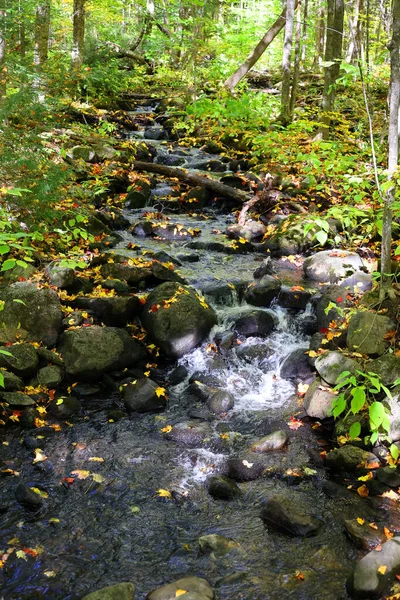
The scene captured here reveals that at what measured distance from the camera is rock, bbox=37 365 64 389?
5.94 meters

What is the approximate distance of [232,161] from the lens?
1334 centimetres

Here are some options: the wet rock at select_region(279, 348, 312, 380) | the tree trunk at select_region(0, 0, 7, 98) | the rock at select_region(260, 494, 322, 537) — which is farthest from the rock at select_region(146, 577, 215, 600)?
the tree trunk at select_region(0, 0, 7, 98)

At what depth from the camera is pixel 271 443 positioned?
Answer: 528cm

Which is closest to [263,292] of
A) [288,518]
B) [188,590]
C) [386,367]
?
[386,367]

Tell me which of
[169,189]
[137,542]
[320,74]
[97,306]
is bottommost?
[137,542]

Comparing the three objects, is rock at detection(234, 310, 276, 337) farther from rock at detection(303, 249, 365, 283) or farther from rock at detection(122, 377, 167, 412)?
rock at detection(122, 377, 167, 412)

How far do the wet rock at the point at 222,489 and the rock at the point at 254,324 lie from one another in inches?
115

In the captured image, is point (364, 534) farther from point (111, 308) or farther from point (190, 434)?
point (111, 308)

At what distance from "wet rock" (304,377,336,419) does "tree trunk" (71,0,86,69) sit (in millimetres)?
13355

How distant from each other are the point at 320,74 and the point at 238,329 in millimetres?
19951

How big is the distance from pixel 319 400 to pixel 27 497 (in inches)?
137

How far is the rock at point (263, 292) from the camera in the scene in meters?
7.74

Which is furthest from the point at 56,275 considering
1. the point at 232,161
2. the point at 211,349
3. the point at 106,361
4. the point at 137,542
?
the point at 232,161

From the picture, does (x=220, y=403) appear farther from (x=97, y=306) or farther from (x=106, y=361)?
(x=97, y=306)
